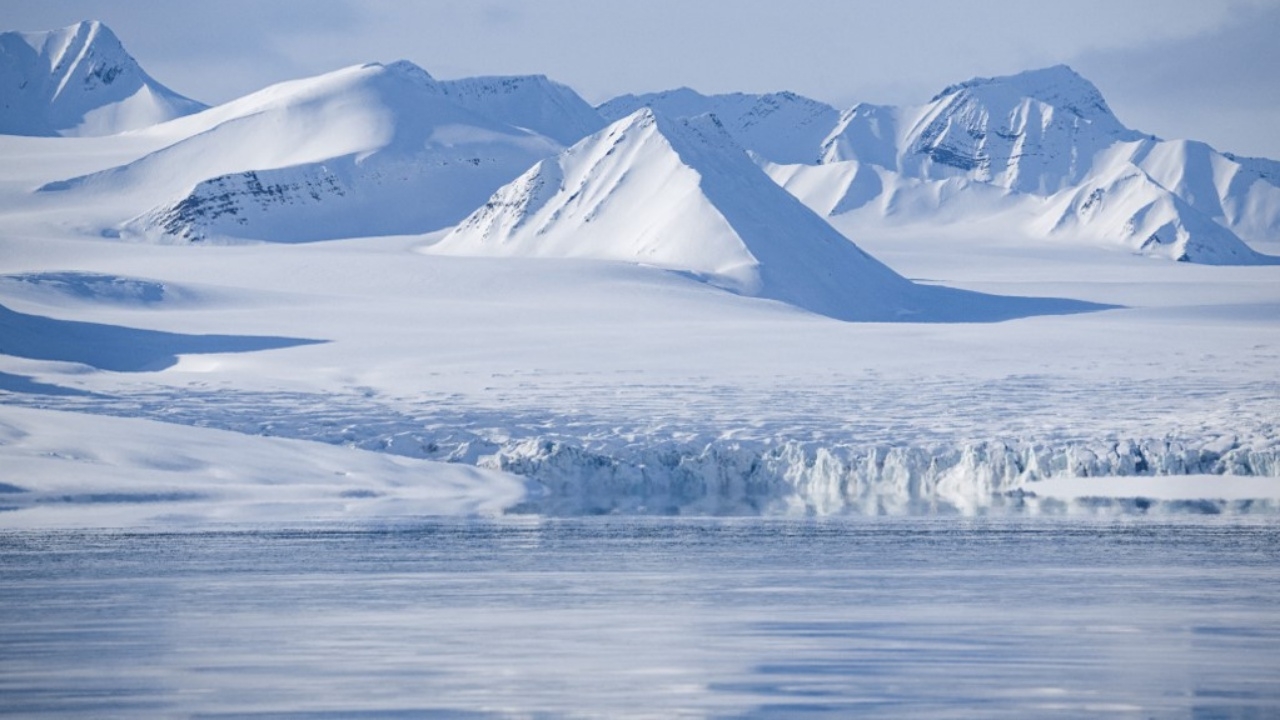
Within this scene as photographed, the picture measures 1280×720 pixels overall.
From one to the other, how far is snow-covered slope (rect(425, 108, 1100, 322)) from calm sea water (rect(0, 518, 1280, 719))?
78646mm

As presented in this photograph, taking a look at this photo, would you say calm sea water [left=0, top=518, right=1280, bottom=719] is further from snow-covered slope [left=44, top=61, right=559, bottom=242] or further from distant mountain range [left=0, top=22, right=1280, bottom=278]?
snow-covered slope [left=44, top=61, right=559, bottom=242]

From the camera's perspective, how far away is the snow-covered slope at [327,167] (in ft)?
469

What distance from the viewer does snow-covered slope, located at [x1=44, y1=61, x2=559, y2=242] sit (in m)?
143

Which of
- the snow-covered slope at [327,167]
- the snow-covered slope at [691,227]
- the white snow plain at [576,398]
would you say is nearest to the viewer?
the white snow plain at [576,398]

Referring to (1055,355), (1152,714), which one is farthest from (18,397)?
(1152,714)

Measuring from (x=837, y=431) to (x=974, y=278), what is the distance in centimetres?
10859

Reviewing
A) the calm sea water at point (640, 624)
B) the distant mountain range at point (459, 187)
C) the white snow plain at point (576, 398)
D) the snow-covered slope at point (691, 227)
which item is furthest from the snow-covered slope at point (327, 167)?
the calm sea water at point (640, 624)

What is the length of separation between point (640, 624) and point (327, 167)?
137063 millimetres

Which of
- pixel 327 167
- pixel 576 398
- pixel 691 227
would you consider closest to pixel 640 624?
pixel 576 398

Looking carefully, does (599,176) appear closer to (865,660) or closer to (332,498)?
(332,498)

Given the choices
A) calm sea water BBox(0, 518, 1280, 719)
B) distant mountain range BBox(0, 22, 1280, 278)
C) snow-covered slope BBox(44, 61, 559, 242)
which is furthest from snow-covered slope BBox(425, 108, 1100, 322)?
calm sea water BBox(0, 518, 1280, 719)

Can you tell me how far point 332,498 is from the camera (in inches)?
1499

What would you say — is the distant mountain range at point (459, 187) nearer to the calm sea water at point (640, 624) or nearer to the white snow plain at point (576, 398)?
the white snow plain at point (576, 398)

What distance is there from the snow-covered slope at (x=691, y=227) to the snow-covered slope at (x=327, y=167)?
13.1m
